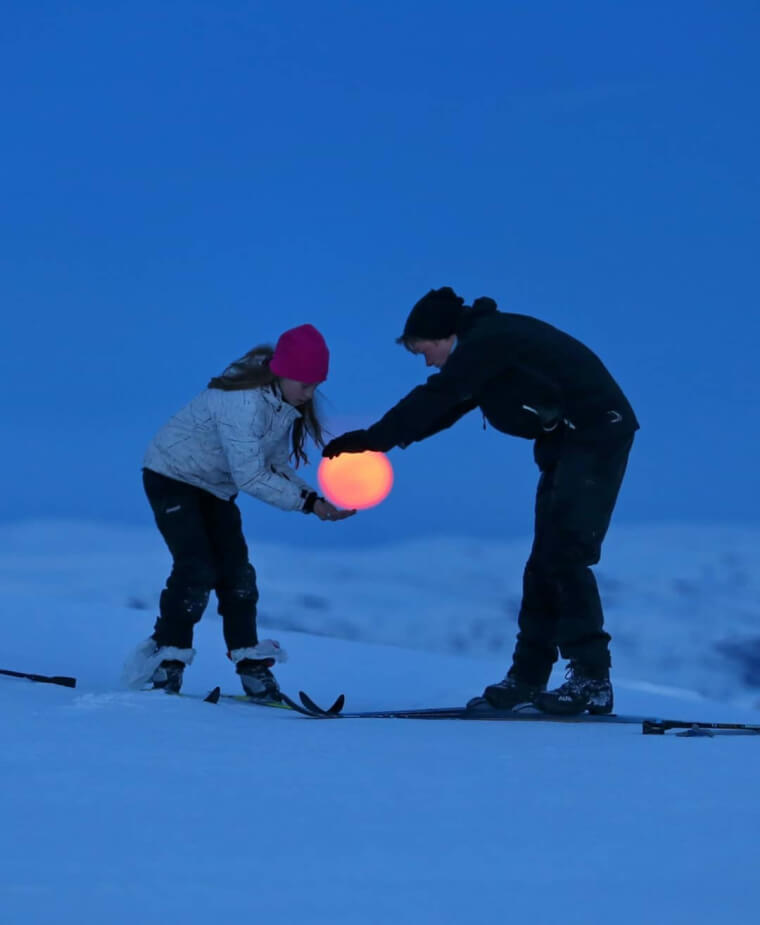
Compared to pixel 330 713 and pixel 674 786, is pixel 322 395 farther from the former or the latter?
pixel 674 786

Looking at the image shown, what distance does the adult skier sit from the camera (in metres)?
4.71

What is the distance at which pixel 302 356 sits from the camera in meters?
5.13

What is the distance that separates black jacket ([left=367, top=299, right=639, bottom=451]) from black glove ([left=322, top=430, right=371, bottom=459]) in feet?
0.13

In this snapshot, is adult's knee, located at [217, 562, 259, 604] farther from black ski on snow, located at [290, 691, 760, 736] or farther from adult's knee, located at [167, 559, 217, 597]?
black ski on snow, located at [290, 691, 760, 736]

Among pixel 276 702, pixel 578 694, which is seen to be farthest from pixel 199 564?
pixel 578 694

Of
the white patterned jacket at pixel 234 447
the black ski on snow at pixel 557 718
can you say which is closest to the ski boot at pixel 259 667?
the black ski on snow at pixel 557 718

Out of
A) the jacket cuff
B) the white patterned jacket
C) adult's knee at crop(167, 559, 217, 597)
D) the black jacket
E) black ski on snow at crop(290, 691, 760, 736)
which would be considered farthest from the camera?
adult's knee at crop(167, 559, 217, 597)

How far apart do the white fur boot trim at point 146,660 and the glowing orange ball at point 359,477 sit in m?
1.10

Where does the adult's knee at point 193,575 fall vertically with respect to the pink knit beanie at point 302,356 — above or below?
below

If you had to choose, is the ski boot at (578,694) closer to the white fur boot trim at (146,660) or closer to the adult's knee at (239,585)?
the adult's knee at (239,585)

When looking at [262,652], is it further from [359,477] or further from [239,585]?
[359,477]

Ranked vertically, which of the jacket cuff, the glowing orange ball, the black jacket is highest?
the black jacket

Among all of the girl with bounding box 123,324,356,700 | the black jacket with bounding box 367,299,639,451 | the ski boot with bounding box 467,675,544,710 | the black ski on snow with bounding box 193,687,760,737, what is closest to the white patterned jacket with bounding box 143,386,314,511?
the girl with bounding box 123,324,356,700

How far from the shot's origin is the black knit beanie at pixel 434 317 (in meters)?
4.88
